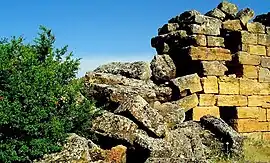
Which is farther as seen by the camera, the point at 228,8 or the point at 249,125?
the point at 228,8

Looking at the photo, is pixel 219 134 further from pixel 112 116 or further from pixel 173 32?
pixel 173 32

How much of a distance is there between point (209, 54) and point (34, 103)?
25.1 feet

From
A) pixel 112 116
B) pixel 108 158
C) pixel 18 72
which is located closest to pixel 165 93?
pixel 112 116

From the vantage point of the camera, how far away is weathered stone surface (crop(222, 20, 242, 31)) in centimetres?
1576

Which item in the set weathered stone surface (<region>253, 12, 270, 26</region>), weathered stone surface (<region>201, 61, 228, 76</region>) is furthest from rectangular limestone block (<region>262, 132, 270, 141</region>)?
weathered stone surface (<region>253, 12, 270, 26</region>)

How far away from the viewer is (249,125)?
51.1 ft

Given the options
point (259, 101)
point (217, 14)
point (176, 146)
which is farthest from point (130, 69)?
point (259, 101)

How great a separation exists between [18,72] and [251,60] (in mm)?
9073

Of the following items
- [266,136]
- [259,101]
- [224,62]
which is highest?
[224,62]

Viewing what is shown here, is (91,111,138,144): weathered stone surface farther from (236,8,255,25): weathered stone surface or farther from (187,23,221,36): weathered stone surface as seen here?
(236,8,255,25): weathered stone surface

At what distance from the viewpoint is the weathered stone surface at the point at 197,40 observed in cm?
1475

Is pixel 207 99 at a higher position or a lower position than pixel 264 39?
lower

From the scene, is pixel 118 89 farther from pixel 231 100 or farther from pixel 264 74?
pixel 264 74

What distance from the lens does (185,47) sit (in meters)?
14.9
